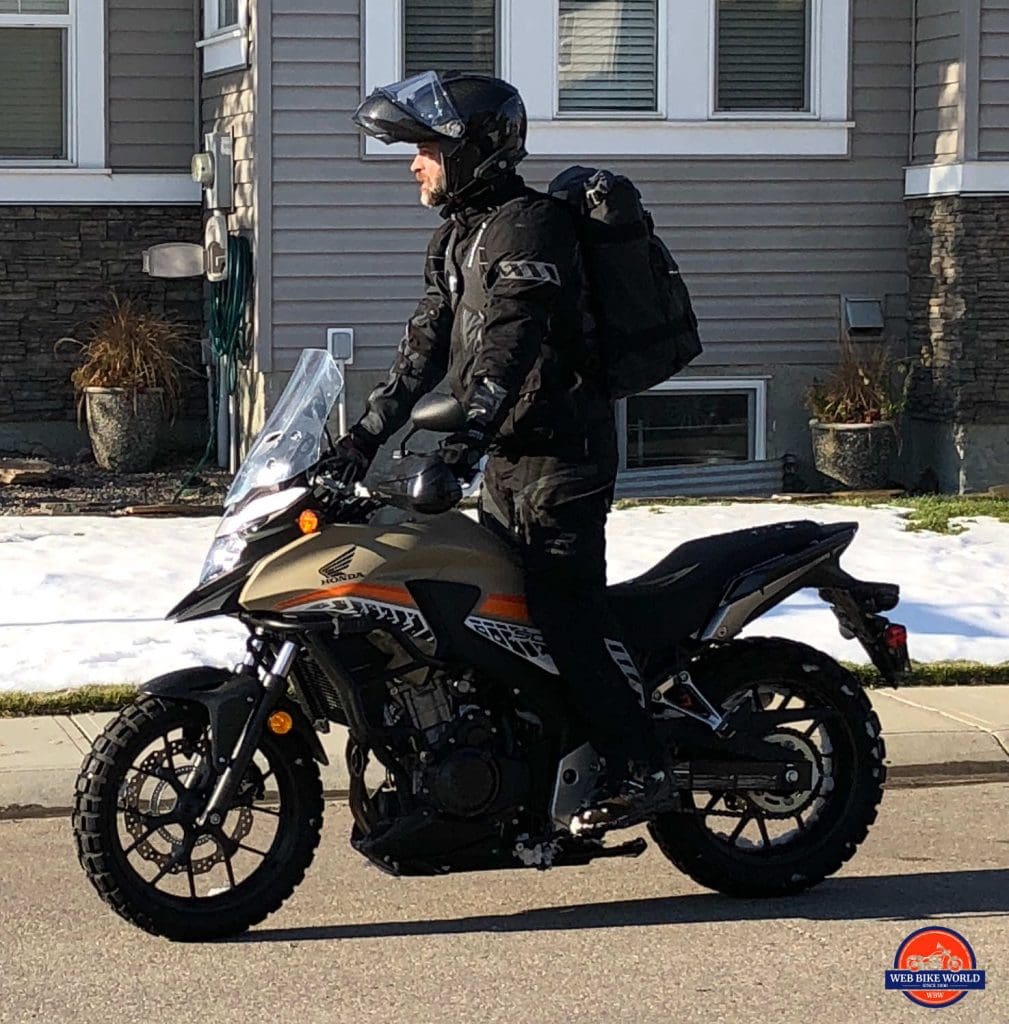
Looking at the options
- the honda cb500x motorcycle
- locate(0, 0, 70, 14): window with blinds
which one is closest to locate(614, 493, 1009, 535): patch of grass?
locate(0, 0, 70, 14): window with blinds

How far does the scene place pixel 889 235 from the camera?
520 inches

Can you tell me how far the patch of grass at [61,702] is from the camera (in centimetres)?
744

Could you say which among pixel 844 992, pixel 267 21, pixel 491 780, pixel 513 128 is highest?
pixel 267 21

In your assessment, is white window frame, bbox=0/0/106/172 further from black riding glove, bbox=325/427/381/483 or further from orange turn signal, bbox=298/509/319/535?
orange turn signal, bbox=298/509/319/535

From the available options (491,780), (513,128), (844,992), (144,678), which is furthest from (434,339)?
(144,678)

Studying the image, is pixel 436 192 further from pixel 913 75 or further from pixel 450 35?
pixel 913 75

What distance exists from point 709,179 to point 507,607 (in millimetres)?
8344

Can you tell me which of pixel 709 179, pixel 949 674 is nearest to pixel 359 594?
pixel 949 674

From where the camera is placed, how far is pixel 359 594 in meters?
4.87

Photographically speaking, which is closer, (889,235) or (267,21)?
(267,21)

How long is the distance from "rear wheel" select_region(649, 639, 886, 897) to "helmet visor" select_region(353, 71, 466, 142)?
1563mm

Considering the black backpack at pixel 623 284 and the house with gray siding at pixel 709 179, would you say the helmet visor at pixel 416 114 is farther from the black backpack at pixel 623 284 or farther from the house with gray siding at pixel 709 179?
the house with gray siding at pixel 709 179

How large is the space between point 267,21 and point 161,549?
12.2 ft

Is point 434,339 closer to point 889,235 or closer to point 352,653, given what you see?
point 352,653
